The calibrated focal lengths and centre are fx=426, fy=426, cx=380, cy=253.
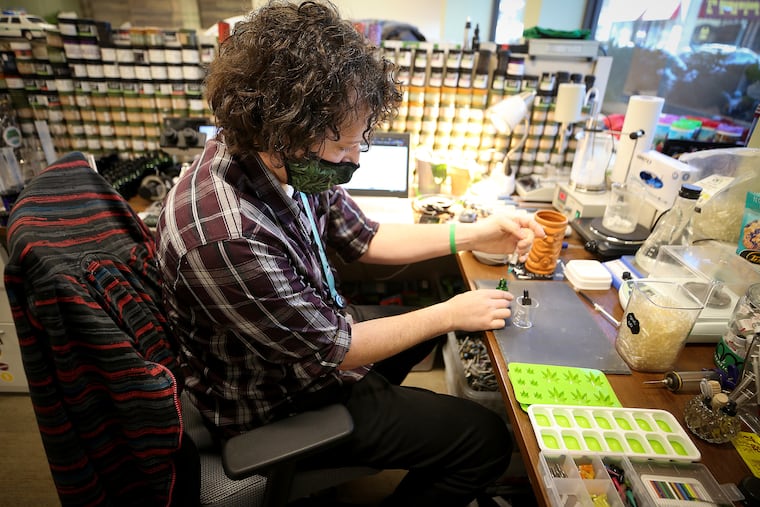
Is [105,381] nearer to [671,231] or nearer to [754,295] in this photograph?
[754,295]

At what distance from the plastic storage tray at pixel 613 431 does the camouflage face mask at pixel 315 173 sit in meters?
0.59

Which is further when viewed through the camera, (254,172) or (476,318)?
(476,318)

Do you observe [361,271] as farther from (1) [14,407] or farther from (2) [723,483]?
(2) [723,483]

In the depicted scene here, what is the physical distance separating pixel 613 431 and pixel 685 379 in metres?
0.22

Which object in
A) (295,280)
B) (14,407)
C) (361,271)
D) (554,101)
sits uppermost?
(554,101)

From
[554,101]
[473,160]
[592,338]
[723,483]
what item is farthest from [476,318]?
[554,101]

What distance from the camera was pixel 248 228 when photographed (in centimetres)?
77

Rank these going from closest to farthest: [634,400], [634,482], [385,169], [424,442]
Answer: [634,482] → [634,400] → [424,442] → [385,169]

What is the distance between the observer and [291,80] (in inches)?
29.4

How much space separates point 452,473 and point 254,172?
2.65 feet

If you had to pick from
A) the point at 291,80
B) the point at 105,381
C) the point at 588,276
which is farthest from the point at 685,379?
the point at 105,381

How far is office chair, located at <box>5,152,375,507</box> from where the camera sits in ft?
2.17

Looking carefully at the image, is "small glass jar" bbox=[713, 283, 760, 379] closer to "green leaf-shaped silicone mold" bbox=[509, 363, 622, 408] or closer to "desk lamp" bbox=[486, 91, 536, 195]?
"green leaf-shaped silicone mold" bbox=[509, 363, 622, 408]

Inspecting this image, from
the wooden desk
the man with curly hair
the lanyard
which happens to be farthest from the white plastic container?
the lanyard
